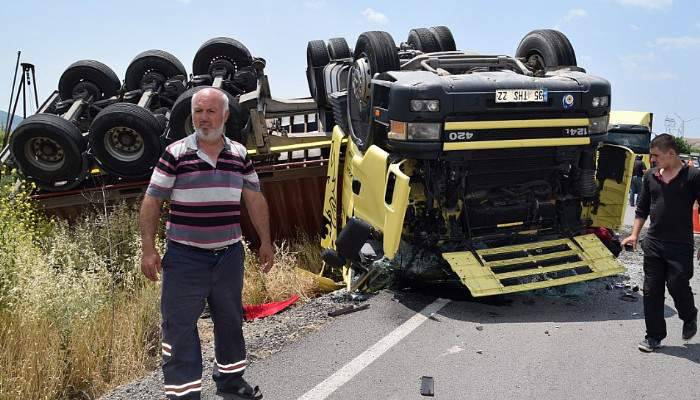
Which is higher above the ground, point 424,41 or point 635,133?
point 424,41

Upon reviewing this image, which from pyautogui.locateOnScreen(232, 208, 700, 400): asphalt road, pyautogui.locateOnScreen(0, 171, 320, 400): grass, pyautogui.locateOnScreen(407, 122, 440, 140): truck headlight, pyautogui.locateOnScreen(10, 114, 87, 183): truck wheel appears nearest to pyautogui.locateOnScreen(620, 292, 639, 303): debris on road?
pyautogui.locateOnScreen(232, 208, 700, 400): asphalt road

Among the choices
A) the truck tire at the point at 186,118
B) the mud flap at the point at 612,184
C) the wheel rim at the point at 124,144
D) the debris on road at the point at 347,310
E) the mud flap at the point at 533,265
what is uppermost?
the truck tire at the point at 186,118

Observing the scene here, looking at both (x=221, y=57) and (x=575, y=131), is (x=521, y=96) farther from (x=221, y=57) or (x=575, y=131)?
Answer: (x=221, y=57)

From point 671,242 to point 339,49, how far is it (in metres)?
5.13

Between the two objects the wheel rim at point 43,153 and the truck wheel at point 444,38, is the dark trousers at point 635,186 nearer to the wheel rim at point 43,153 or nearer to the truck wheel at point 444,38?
the truck wheel at point 444,38

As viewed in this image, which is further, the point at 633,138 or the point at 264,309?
the point at 633,138

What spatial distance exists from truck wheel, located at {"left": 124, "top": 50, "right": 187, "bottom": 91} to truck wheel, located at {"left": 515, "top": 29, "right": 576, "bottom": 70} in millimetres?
4795

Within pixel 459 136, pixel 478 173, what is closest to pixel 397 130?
pixel 459 136

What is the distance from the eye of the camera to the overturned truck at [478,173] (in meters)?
5.19

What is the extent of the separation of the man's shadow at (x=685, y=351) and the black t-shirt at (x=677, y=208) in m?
0.72

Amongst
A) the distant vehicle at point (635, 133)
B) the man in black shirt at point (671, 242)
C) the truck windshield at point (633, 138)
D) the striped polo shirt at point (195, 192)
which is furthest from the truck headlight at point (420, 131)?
the truck windshield at point (633, 138)

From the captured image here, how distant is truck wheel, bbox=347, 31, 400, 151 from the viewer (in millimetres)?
5918

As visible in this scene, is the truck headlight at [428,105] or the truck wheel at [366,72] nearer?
the truck headlight at [428,105]

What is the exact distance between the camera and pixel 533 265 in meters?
5.43
